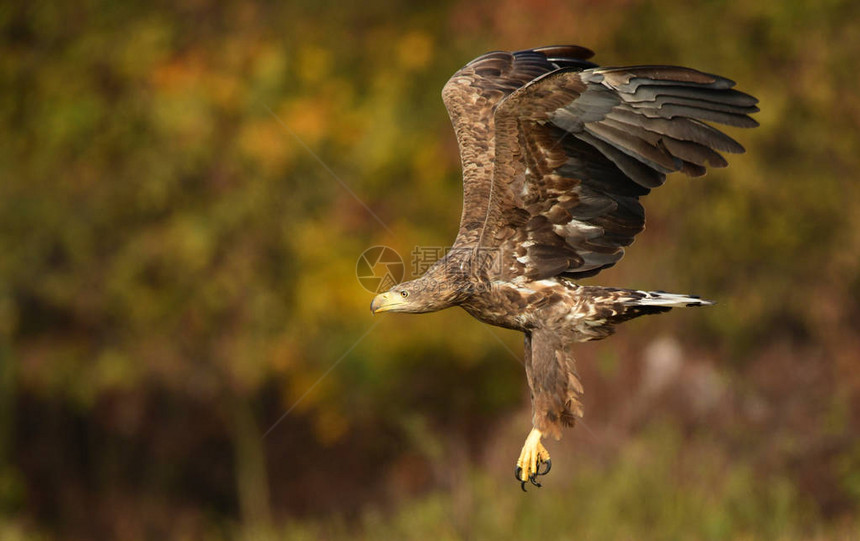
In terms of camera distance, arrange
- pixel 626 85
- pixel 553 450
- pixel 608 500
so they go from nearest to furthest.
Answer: pixel 626 85
pixel 608 500
pixel 553 450

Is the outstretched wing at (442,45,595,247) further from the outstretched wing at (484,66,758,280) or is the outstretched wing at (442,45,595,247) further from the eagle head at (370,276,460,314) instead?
the eagle head at (370,276,460,314)

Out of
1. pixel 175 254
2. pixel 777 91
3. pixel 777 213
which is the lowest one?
pixel 175 254

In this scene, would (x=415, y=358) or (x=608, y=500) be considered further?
(x=415, y=358)

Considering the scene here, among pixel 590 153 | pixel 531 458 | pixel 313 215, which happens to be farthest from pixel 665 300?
pixel 313 215

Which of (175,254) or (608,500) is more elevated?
(175,254)

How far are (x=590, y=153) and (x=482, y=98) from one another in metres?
1.38

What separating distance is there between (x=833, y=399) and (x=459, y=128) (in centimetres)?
781

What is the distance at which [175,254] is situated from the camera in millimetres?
15367

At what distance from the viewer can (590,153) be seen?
19.1ft

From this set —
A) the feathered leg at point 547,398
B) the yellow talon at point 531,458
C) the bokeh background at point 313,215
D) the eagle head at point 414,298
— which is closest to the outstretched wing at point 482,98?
the eagle head at point 414,298

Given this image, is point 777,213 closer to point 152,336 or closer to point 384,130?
point 384,130

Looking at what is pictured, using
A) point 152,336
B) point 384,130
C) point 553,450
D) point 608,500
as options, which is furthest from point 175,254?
point 608,500

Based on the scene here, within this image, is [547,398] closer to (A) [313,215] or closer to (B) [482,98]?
(B) [482,98]

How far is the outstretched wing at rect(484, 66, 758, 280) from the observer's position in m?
5.48
